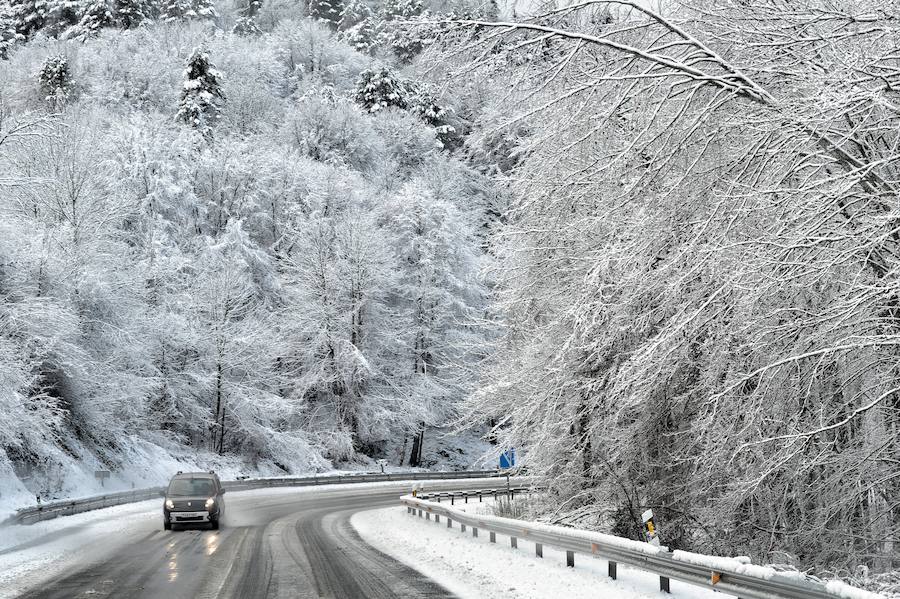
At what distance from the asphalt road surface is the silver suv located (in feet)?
1.26

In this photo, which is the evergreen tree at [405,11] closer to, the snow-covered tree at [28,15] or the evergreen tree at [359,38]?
the evergreen tree at [359,38]

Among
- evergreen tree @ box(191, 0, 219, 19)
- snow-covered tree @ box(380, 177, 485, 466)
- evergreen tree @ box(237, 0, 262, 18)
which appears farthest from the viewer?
evergreen tree @ box(237, 0, 262, 18)

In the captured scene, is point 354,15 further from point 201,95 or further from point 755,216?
point 755,216

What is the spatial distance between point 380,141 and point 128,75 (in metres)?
23.8

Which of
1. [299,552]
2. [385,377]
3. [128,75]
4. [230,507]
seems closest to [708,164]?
[299,552]

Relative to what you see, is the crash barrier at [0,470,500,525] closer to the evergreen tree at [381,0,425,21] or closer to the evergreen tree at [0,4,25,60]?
the evergreen tree at [381,0,425,21]

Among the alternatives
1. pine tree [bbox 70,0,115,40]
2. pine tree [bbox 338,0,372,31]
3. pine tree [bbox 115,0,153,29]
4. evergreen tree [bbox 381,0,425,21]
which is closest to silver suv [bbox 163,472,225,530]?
evergreen tree [bbox 381,0,425,21]

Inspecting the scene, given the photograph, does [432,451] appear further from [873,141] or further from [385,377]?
[873,141]

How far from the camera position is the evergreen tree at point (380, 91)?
79.6 meters

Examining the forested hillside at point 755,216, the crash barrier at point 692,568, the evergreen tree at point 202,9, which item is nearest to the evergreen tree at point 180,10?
the evergreen tree at point 202,9

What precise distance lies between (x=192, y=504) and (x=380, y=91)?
65.6m

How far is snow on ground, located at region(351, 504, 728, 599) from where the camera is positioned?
33.5ft

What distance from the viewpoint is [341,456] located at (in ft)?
166

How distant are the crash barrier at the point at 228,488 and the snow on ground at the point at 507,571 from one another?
33.1 ft
